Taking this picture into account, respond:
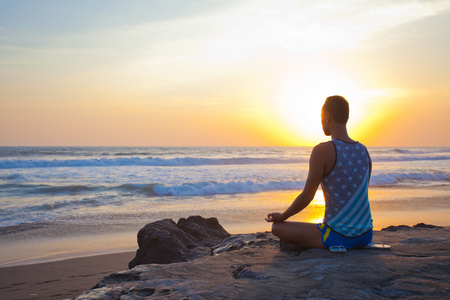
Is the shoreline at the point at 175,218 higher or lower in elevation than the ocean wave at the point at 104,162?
lower

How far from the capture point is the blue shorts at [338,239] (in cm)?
318

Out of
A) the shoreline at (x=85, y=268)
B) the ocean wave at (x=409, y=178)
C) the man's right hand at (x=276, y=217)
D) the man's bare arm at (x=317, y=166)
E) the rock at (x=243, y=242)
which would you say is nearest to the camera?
the man's bare arm at (x=317, y=166)

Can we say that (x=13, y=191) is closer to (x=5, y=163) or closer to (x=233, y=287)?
(x=233, y=287)

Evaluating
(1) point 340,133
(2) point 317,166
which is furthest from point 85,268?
(1) point 340,133

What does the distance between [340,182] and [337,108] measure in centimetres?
62

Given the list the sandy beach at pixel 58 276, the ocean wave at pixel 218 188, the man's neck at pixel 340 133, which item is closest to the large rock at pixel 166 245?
the sandy beach at pixel 58 276

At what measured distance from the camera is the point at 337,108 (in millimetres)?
3133

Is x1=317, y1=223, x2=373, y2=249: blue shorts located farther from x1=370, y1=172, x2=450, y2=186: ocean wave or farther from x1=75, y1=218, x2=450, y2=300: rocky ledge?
x1=370, y1=172, x2=450, y2=186: ocean wave

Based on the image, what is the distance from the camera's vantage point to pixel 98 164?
2911cm

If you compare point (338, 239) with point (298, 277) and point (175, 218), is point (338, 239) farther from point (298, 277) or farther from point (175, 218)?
point (175, 218)

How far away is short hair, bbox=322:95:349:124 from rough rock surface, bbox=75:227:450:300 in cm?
113

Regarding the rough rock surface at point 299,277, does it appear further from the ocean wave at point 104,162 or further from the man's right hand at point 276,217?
the ocean wave at point 104,162

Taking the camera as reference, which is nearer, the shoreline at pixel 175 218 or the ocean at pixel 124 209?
the shoreline at pixel 175 218

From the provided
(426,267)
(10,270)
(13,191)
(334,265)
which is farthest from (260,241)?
(13,191)
